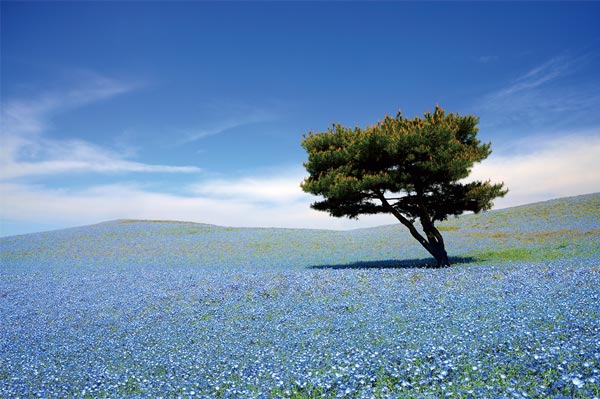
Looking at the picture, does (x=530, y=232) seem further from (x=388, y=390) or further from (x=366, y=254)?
(x=388, y=390)

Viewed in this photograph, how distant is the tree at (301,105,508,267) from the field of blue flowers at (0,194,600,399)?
5.05 meters

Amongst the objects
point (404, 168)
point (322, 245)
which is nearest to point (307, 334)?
point (404, 168)

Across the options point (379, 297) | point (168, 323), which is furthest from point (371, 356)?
point (168, 323)

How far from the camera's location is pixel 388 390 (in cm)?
729

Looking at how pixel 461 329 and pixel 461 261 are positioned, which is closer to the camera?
pixel 461 329

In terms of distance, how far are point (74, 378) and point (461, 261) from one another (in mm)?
23749

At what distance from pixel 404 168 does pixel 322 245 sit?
19.5 metres

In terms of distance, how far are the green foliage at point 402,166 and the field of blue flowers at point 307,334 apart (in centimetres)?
564

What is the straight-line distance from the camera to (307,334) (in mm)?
10930

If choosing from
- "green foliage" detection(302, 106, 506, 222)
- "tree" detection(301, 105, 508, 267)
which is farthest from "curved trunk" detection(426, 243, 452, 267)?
"green foliage" detection(302, 106, 506, 222)

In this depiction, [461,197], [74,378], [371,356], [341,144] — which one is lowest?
[74,378]

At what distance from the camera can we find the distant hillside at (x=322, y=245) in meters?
30.8

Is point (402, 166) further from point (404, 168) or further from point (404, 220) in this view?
point (404, 220)

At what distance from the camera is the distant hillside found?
101 feet
